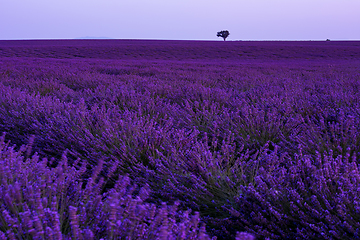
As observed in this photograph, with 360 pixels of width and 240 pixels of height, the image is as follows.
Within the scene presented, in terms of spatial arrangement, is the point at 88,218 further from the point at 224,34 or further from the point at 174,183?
the point at 224,34

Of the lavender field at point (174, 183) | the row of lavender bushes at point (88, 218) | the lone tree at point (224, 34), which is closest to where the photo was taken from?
the row of lavender bushes at point (88, 218)

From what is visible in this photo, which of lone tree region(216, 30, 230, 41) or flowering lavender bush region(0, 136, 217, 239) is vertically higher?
lone tree region(216, 30, 230, 41)

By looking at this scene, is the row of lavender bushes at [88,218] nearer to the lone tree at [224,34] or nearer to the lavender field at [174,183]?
the lavender field at [174,183]

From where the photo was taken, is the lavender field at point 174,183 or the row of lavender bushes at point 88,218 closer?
the row of lavender bushes at point 88,218

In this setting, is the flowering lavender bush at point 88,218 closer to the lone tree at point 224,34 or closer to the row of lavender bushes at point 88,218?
the row of lavender bushes at point 88,218

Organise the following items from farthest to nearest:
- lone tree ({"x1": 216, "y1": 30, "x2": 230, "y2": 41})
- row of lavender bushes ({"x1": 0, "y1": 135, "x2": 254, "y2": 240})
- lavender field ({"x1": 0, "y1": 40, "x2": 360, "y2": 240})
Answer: lone tree ({"x1": 216, "y1": 30, "x2": 230, "y2": 41}) → lavender field ({"x1": 0, "y1": 40, "x2": 360, "y2": 240}) → row of lavender bushes ({"x1": 0, "y1": 135, "x2": 254, "y2": 240})

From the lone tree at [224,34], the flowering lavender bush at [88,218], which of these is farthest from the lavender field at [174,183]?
the lone tree at [224,34]

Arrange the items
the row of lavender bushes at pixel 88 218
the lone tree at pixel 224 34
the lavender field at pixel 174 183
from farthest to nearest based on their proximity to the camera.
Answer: the lone tree at pixel 224 34 < the lavender field at pixel 174 183 < the row of lavender bushes at pixel 88 218

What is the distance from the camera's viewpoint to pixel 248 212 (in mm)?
1312

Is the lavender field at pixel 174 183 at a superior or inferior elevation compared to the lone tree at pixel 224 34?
inferior

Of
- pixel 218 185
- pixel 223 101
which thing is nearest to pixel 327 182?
pixel 218 185

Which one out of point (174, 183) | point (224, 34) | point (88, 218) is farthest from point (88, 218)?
point (224, 34)

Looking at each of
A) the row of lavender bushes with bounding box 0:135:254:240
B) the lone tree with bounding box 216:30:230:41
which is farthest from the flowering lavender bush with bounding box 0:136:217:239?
the lone tree with bounding box 216:30:230:41

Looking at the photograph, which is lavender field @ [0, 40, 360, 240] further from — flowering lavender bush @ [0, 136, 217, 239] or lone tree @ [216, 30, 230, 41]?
lone tree @ [216, 30, 230, 41]
